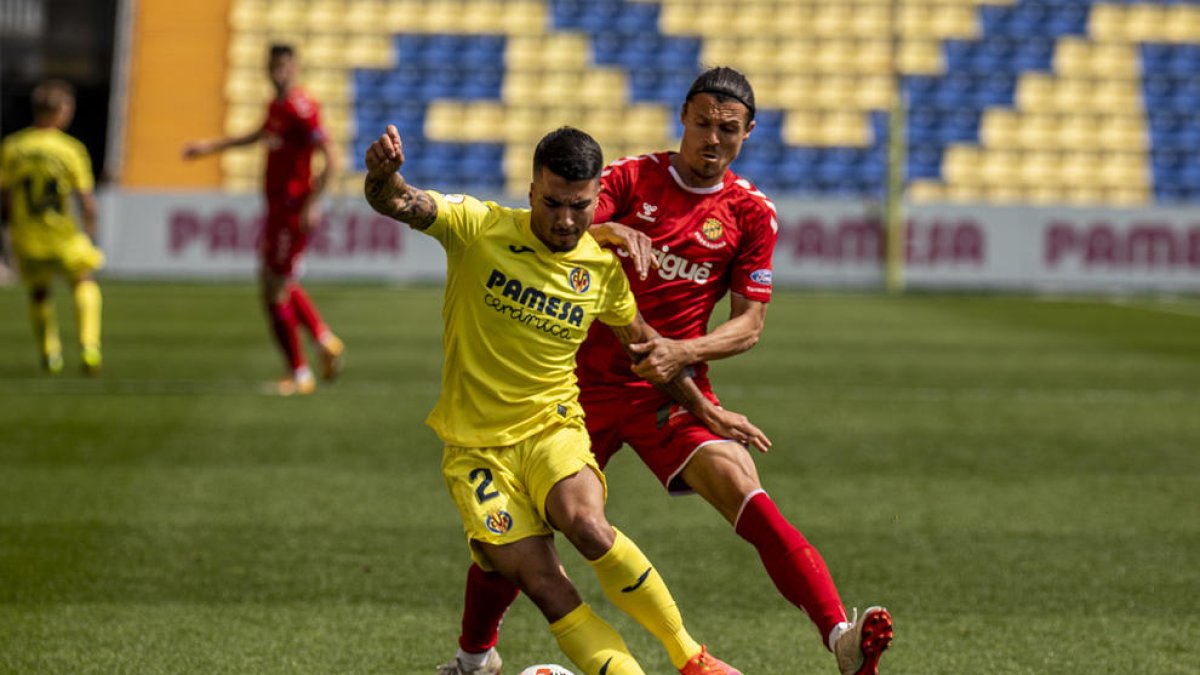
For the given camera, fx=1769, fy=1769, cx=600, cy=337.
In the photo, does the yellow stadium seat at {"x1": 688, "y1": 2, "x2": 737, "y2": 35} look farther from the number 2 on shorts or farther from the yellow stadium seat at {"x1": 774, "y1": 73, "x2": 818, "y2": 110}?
the number 2 on shorts

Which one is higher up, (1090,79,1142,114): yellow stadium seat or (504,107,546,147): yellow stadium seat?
(1090,79,1142,114): yellow stadium seat

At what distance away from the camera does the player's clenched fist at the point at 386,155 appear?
169 inches

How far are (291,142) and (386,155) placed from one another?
7142mm

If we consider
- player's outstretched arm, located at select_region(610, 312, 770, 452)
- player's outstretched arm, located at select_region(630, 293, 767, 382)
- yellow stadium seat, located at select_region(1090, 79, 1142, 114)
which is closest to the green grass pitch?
player's outstretched arm, located at select_region(610, 312, 770, 452)

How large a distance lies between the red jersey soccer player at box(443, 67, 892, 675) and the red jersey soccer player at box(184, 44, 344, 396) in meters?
6.24

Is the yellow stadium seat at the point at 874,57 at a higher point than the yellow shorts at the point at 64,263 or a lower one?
higher

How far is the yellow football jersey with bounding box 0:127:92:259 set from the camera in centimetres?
1250

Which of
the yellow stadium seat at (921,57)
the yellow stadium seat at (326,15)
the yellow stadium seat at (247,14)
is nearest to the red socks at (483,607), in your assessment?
the yellow stadium seat at (921,57)

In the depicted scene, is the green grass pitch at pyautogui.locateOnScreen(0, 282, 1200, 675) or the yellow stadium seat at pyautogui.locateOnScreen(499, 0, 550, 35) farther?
the yellow stadium seat at pyautogui.locateOnScreen(499, 0, 550, 35)

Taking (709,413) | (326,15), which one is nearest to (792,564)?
(709,413)

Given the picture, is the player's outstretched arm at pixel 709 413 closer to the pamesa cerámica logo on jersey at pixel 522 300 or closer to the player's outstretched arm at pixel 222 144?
the pamesa cerámica logo on jersey at pixel 522 300

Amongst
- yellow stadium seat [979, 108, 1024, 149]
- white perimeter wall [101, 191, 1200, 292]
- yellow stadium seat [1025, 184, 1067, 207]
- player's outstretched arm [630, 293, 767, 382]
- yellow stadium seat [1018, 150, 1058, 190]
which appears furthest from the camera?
yellow stadium seat [979, 108, 1024, 149]

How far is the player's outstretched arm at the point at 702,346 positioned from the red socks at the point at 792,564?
434 mm

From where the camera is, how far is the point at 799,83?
94.4ft
